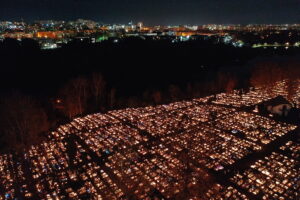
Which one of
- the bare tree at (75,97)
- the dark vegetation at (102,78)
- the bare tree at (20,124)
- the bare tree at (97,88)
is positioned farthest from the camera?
the bare tree at (97,88)

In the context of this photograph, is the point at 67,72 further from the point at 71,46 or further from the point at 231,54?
the point at 231,54

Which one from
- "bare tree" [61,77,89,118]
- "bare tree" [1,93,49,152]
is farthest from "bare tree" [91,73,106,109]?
"bare tree" [1,93,49,152]

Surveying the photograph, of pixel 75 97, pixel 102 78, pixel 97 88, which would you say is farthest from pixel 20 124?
pixel 102 78

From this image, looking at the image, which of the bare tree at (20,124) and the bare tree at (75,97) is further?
the bare tree at (75,97)

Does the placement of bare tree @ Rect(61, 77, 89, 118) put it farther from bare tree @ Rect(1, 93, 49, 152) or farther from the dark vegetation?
bare tree @ Rect(1, 93, 49, 152)

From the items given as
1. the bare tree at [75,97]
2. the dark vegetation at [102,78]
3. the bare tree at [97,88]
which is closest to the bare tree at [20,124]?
the dark vegetation at [102,78]

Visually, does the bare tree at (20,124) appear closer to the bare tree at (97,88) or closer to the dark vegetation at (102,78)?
the dark vegetation at (102,78)

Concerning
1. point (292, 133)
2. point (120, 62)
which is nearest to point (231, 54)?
point (120, 62)

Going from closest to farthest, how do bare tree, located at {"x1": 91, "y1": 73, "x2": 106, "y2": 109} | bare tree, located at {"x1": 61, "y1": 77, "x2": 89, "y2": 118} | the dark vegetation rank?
the dark vegetation, bare tree, located at {"x1": 61, "y1": 77, "x2": 89, "y2": 118}, bare tree, located at {"x1": 91, "y1": 73, "x2": 106, "y2": 109}

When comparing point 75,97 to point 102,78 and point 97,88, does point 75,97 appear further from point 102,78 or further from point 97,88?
point 102,78
